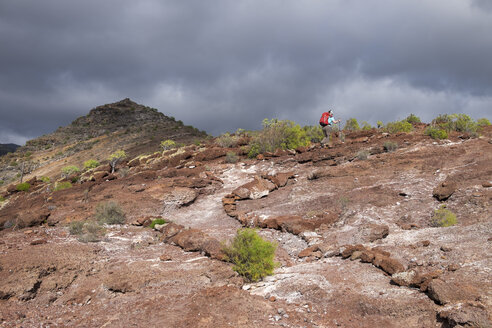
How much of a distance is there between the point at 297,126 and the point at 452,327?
20459mm

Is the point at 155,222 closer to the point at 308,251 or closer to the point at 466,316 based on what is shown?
the point at 308,251

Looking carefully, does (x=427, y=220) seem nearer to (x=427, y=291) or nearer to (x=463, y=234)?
(x=463, y=234)

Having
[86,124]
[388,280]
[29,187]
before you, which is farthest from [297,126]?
[86,124]

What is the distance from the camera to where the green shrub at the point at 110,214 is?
43.5 ft

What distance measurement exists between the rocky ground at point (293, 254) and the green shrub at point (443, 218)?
0.28 m

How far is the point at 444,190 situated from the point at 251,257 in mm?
7545

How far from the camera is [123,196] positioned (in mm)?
16172

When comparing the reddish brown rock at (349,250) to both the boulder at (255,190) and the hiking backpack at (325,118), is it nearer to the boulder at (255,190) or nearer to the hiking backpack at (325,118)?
the boulder at (255,190)

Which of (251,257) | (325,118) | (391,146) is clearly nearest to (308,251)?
(251,257)

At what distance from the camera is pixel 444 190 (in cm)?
1003

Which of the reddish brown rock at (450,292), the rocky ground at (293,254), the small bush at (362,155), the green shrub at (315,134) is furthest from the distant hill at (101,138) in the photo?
the reddish brown rock at (450,292)

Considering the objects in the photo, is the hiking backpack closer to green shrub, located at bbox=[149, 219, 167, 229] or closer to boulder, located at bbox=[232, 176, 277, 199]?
boulder, located at bbox=[232, 176, 277, 199]

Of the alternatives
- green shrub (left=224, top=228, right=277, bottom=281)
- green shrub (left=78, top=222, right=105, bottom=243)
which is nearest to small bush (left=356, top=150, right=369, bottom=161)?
green shrub (left=224, top=228, right=277, bottom=281)

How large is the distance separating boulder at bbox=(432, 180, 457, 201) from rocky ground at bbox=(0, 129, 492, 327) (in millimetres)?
35
